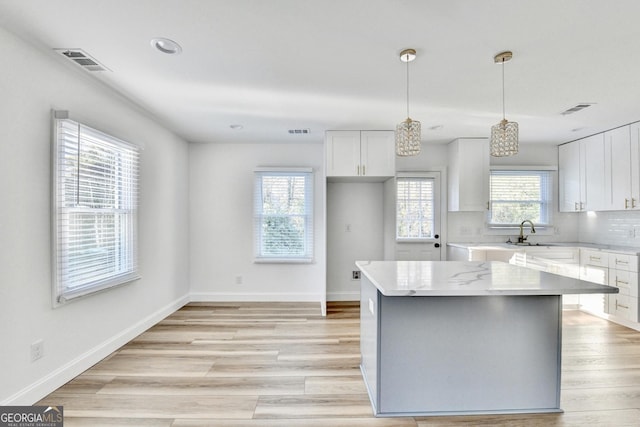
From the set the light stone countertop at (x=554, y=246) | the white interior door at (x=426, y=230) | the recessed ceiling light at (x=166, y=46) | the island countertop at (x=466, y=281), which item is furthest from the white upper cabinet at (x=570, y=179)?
the recessed ceiling light at (x=166, y=46)

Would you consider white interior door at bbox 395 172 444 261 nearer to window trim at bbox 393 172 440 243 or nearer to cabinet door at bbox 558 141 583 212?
window trim at bbox 393 172 440 243

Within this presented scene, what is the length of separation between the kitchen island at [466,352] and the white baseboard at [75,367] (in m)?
Result: 2.29

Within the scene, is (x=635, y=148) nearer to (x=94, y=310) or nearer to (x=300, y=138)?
(x=300, y=138)

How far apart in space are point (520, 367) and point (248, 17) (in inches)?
108

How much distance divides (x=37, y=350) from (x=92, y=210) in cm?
109

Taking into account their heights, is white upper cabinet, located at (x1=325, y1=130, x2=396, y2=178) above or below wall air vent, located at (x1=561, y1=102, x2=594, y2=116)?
below

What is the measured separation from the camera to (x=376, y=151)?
428cm

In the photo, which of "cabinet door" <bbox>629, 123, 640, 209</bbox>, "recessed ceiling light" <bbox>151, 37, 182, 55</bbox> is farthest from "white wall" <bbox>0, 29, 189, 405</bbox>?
"cabinet door" <bbox>629, 123, 640, 209</bbox>

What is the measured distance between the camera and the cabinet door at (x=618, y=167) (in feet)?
12.9

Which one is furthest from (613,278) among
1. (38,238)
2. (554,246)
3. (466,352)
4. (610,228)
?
(38,238)

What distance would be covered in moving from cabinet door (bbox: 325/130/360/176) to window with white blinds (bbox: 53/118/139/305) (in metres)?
2.25

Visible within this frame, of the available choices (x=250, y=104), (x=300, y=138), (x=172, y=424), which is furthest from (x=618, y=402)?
(x=300, y=138)

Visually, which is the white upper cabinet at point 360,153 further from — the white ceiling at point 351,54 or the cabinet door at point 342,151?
the white ceiling at point 351,54

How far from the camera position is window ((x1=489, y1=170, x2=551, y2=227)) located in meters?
4.90
